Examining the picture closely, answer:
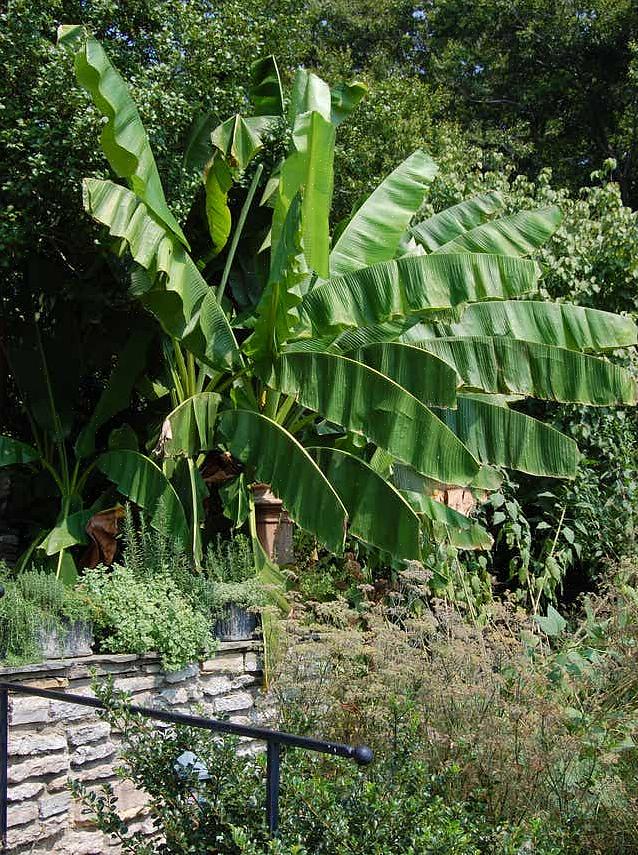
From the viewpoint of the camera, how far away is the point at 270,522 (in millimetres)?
7121

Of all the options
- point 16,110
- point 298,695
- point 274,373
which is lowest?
point 298,695

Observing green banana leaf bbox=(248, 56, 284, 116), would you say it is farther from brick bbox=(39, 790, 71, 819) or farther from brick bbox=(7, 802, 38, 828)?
brick bbox=(7, 802, 38, 828)

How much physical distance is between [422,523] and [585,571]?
3.06 metres

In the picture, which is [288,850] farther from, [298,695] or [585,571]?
[585,571]

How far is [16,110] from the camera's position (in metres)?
7.13

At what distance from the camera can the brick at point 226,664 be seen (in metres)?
6.10

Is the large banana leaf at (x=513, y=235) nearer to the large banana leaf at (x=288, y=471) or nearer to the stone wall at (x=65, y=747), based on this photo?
the large banana leaf at (x=288, y=471)

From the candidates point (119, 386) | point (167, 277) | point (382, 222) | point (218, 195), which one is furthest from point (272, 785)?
point (382, 222)

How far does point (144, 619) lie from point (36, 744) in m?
1.02

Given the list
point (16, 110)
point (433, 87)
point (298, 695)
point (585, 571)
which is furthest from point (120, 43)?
point (433, 87)

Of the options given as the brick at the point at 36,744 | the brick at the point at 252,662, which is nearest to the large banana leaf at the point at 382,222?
the brick at the point at 252,662

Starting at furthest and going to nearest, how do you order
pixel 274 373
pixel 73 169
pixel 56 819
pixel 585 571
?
pixel 585 571
pixel 73 169
pixel 274 373
pixel 56 819

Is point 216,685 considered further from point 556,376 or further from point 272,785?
point 272,785

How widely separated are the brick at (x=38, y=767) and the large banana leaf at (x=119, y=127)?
3.53 meters
